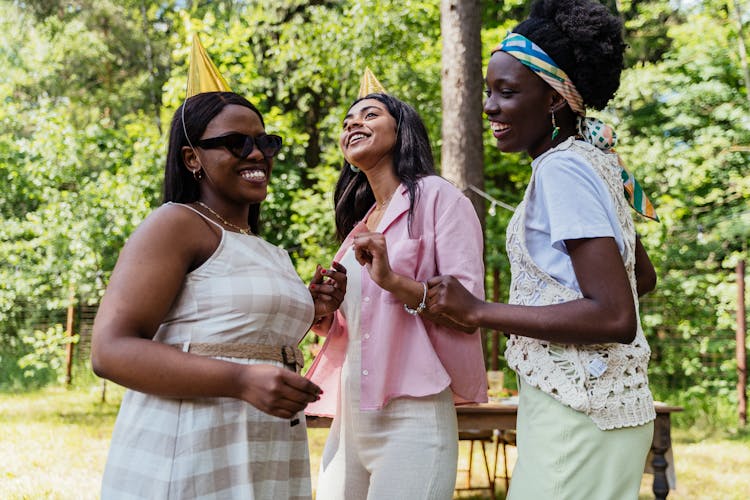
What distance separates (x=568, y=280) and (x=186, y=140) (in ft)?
3.36

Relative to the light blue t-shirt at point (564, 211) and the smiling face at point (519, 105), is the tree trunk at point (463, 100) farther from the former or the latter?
the light blue t-shirt at point (564, 211)

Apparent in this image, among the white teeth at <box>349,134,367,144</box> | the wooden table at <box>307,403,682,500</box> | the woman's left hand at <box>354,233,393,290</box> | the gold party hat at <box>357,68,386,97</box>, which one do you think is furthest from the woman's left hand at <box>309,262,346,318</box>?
the wooden table at <box>307,403,682,500</box>

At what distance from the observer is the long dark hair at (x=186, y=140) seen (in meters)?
2.02

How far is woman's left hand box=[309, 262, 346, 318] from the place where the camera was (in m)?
2.42

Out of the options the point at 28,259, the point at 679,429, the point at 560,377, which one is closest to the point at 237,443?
the point at 560,377

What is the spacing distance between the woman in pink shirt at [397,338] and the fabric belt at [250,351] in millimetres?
374

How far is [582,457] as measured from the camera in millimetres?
1634

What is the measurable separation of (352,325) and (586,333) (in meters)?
1.04

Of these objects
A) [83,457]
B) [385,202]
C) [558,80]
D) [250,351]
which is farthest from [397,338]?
[83,457]

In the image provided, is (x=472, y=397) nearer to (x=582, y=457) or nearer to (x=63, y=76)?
(x=582, y=457)

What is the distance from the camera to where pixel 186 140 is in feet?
6.63

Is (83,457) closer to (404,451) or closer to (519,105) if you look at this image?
(404,451)

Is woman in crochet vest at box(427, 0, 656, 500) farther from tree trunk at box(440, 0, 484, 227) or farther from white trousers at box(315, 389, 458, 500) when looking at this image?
tree trunk at box(440, 0, 484, 227)

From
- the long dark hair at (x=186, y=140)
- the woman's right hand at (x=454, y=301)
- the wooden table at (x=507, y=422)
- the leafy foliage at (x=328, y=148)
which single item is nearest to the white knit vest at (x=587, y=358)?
the woman's right hand at (x=454, y=301)
